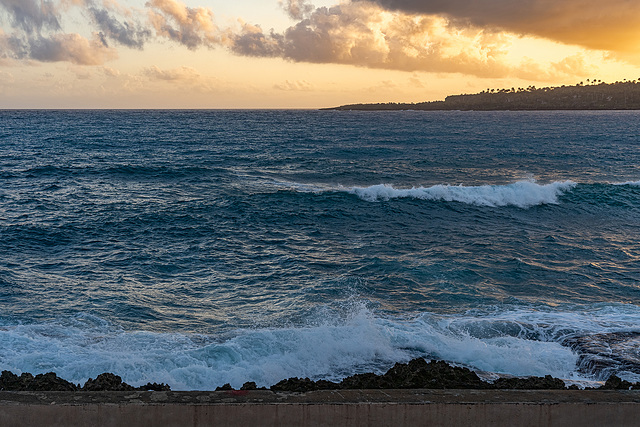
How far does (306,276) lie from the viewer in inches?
539

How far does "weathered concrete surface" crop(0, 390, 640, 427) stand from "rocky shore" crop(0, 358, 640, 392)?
4.77 ft

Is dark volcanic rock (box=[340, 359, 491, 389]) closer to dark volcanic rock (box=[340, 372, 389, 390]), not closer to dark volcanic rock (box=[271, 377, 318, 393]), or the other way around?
dark volcanic rock (box=[340, 372, 389, 390])

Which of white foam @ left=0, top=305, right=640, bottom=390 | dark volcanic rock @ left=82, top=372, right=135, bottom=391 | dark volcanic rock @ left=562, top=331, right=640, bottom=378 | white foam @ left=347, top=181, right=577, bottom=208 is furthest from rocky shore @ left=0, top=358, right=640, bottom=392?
white foam @ left=347, top=181, right=577, bottom=208

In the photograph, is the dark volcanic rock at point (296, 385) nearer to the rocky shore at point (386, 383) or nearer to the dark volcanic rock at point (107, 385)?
the rocky shore at point (386, 383)

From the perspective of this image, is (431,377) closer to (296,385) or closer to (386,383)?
(386,383)

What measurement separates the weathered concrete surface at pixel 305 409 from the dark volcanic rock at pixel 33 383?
189 cm

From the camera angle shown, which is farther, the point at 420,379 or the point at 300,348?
the point at 300,348

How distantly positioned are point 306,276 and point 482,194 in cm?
1526

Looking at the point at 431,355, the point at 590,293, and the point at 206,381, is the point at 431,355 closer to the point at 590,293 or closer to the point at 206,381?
the point at 206,381

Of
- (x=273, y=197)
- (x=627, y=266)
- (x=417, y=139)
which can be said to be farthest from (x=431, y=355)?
(x=417, y=139)

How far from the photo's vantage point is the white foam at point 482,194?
981 inches

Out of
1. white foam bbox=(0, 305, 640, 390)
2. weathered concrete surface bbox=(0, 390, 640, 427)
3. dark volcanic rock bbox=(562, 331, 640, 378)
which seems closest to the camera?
weathered concrete surface bbox=(0, 390, 640, 427)

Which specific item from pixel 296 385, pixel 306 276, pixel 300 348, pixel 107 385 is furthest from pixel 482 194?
pixel 107 385

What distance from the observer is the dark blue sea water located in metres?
9.08
